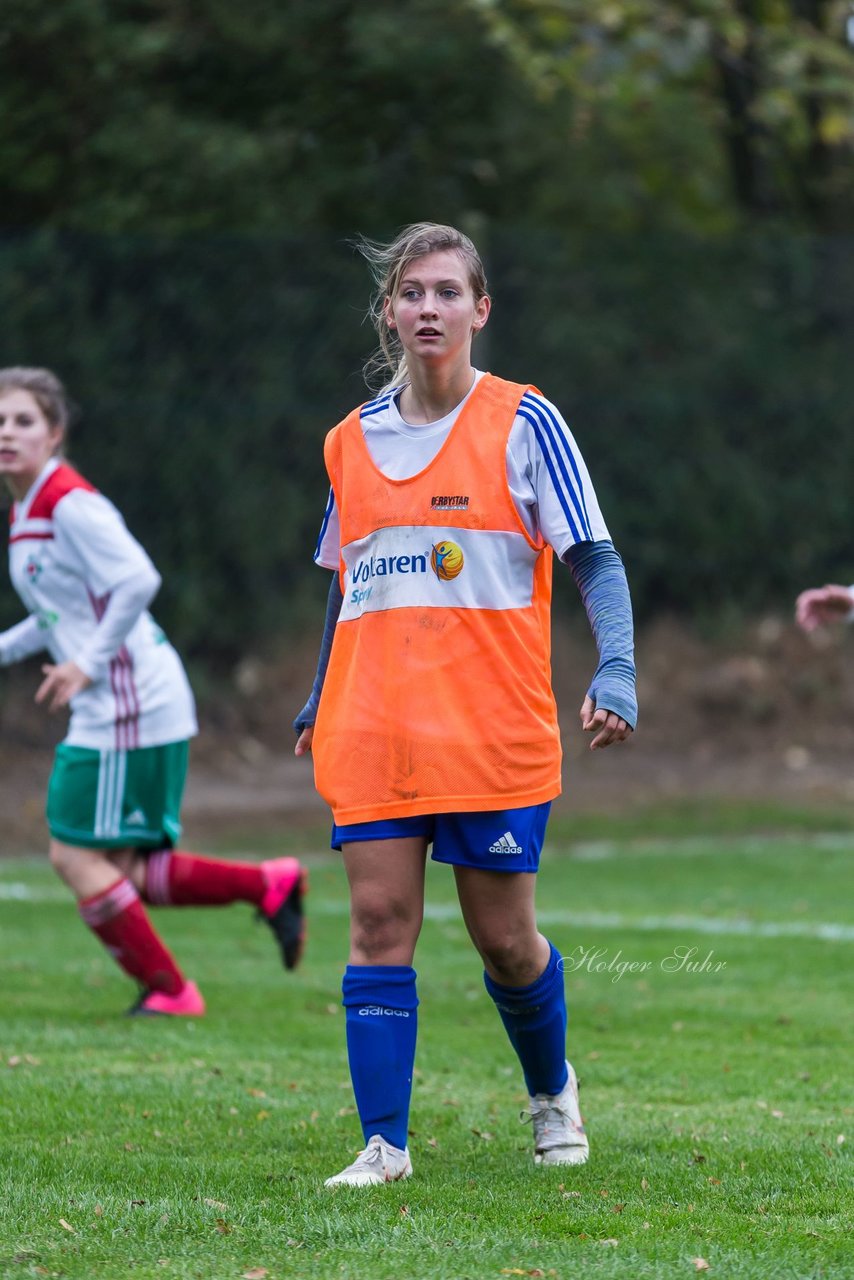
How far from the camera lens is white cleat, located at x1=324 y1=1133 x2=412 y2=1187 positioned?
12.9ft

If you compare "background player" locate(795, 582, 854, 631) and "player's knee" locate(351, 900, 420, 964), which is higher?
"background player" locate(795, 582, 854, 631)

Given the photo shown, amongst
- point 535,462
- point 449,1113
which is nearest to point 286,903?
point 449,1113

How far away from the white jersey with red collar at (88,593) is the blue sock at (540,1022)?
94.4 inches

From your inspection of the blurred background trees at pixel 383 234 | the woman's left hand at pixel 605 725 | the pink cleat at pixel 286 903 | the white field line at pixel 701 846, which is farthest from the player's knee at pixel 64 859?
the blurred background trees at pixel 383 234

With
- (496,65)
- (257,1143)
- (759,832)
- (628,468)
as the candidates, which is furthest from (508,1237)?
(496,65)

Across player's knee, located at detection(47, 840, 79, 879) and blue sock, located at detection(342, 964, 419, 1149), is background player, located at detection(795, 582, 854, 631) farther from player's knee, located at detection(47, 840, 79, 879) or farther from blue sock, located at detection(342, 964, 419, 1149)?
player's knee, located at detection(47, 840, 79, 879)

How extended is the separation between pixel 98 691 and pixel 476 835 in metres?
2.67

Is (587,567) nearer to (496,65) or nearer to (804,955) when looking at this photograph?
(804,955)

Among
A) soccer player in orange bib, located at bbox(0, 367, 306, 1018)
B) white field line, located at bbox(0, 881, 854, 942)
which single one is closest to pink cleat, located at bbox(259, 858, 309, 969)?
soccer player in orange bib, located at bbox(0, 367, 306, 1018)

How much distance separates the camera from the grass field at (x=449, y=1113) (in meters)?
3.49

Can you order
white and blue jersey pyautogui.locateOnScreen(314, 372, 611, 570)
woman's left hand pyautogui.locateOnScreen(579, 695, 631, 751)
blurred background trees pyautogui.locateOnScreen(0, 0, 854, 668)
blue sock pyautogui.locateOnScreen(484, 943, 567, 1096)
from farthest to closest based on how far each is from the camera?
1. blurred background trees pyautogui.locateOnScreen(0, 0, 854, 668)
2. blue sock pyautogui.locateOnScreen(484, 943, 567, 1096)
3. white and blue jersey pyautogui.locateOnScreen(314, 372, 611, 570)
4. woman's left hand pyautogui.locateOnScreen(579, 695, 631, 751)

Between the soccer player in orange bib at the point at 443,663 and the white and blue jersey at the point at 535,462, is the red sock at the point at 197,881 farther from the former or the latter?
the white and blue jersey at the point at 535,462

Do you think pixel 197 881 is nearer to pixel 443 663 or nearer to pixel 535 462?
pixel 443 663

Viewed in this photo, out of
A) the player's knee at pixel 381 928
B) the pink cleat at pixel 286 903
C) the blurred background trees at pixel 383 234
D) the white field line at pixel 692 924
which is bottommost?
the white field line at pixel 692 924
